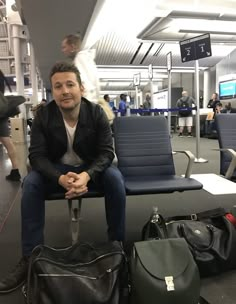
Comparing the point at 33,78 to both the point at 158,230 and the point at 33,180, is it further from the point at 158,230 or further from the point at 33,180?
the point at 158,230

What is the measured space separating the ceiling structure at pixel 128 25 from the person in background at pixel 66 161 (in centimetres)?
362

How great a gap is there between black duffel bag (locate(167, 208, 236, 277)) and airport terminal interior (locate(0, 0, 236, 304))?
0.08m

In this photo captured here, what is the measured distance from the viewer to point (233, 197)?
10.2 feet

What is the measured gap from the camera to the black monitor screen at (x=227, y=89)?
1032cm

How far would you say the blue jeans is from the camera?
5.32 feet

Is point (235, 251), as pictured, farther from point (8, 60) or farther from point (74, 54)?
point (8, 60)

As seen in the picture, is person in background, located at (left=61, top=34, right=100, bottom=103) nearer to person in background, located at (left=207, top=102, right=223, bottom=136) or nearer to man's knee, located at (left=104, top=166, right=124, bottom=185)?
man's knee, located at (left=104, top=166, right=124, bottom=185)

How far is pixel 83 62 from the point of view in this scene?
2.52 meters

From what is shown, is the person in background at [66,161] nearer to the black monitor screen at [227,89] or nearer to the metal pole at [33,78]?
the metal pole at [33,78]

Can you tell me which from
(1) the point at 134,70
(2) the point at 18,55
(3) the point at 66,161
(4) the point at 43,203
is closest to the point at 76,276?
(4) the point at 43,203

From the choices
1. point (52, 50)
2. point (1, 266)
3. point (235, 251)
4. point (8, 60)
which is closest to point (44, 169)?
point (1, 266)

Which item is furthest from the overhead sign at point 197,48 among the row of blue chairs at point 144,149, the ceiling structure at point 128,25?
the row of blue chairs at point 144,149

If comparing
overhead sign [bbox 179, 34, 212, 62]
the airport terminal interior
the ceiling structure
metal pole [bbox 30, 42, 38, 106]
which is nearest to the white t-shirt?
the airport terminal interior

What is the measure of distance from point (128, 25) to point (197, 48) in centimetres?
380
